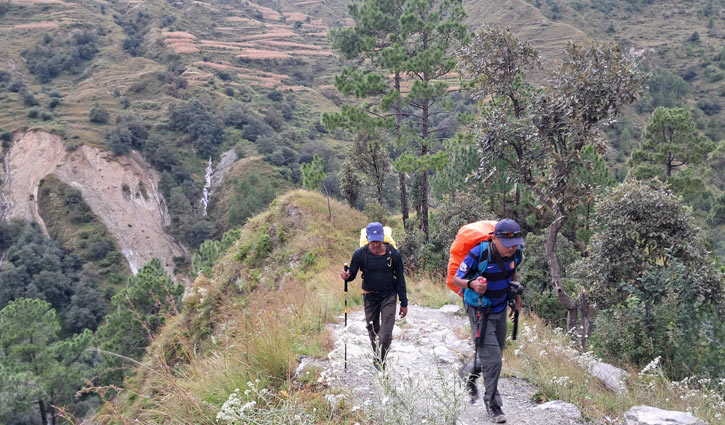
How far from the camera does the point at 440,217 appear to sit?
15.5 meters

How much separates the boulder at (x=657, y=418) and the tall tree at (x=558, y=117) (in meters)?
5.60

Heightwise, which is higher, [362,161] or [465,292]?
[465,292]

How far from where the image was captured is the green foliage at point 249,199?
148 ft

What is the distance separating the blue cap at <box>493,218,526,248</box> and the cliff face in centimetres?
4765

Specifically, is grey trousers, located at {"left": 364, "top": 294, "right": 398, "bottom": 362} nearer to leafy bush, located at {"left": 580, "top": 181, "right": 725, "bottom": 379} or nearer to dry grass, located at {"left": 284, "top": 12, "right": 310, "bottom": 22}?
leafy bush, located at {"left": 580, "top": 181, "right": 725, "bottom": 379}

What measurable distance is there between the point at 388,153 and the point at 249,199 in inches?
1030

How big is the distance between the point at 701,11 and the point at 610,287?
10353cm

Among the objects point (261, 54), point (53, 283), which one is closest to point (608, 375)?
point (53, 283)

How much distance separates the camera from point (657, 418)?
3.28 meters

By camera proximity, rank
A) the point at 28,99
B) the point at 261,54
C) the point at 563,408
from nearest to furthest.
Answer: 1. the point at 563,408
2. the point at 28,99
3. the point at 261,54

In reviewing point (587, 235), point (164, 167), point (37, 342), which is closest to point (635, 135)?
point (587, 235)

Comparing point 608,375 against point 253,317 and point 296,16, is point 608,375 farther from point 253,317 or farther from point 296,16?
point 296,16

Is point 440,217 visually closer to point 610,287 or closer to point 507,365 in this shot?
point 610,287

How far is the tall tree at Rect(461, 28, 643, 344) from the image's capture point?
791 centimetres
